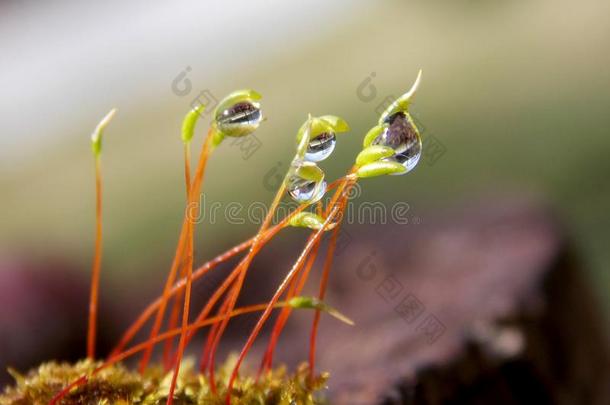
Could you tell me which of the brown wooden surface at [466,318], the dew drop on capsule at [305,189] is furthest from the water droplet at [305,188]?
the brown wooden surface at [466,318]

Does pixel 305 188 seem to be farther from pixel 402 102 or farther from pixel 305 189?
pixel 402 102

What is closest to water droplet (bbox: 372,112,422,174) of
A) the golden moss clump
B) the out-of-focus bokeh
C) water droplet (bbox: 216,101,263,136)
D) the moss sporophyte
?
the moss sporophyte

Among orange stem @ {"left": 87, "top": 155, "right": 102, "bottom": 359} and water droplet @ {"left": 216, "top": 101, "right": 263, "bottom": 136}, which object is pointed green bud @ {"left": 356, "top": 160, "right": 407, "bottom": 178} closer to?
water droplet @ {"left": 216, "top": 101, "right": 263, "bottom": 136}

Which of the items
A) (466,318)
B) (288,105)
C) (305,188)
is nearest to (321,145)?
(305,188)

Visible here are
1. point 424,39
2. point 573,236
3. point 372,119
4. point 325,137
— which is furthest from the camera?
point 424,39

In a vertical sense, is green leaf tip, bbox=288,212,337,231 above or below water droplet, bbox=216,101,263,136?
below

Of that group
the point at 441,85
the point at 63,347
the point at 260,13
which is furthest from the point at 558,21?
the point at 63,347

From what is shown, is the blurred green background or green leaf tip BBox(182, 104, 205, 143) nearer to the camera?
green leaf tip BBox(182, 104, 205, 143)

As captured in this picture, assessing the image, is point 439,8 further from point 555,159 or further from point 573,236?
point 573,236
